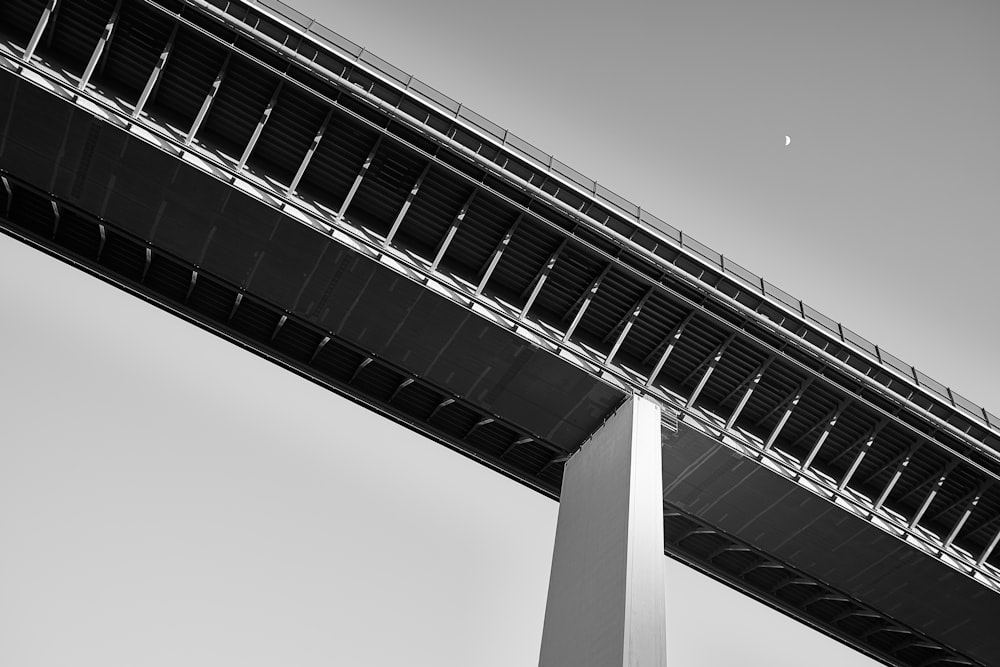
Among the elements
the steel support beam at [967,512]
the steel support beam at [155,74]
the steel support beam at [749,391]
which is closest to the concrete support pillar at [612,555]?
the steel support beam at [749,391]

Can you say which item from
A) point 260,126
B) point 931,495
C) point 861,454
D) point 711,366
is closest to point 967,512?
point 931,495

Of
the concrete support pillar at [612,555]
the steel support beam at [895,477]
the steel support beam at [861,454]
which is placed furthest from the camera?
the steel support beam at [895,477]

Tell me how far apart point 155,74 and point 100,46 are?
1533mm

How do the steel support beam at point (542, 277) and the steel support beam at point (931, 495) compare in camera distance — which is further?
the steel support beam at point (931, 495)

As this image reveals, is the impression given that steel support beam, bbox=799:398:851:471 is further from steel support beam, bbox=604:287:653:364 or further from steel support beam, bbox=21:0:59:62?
steel support beam, bbox=21:0:59:62

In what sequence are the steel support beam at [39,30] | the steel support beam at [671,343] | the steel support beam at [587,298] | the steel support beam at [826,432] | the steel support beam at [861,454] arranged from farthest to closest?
the steel support beam at [861,454], the steel support beam at [826,432], the steel support beam at [671,343], the steel support beam at [587,298], the steel support beam at [39,30]

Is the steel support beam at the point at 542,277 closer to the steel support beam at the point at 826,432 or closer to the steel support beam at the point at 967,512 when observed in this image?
the steel support beam at the point at 826,432

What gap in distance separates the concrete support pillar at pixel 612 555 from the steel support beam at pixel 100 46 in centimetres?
1777

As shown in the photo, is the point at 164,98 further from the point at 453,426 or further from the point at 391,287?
the point at 453,426

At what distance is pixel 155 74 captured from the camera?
23.2 meters

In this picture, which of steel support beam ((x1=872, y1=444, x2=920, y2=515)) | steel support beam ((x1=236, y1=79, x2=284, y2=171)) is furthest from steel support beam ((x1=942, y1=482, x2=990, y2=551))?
steel support beam ((x1=236, y1=79, x2=284, y2=171))

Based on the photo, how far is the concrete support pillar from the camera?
19.6 meters

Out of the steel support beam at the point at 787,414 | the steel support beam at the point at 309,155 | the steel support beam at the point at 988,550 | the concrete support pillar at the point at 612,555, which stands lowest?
the concrete support pillar at the point at 612,555

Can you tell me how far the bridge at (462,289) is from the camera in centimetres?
2380
